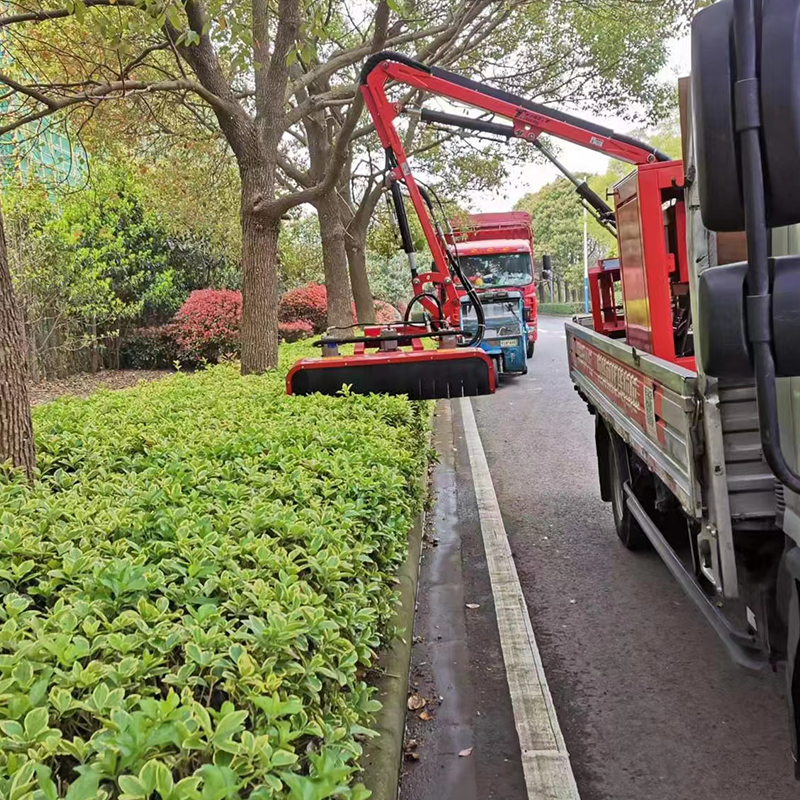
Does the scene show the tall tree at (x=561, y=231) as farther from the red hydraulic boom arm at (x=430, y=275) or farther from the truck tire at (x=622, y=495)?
the truck tire at (x=622, y=495)

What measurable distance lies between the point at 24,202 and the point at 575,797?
12.2 meters

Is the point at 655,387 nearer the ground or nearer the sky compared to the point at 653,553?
nearer the sky

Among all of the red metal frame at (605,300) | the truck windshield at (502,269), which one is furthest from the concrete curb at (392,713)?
the truck windshield at (502,269)

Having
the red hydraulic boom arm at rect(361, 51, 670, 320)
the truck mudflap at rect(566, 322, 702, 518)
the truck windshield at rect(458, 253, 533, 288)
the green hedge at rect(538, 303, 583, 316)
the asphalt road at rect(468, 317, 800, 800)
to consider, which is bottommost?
the asphalt road at rect(468, 317, 800, 800)

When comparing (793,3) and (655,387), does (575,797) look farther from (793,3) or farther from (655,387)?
(793,3)

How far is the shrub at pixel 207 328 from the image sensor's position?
17828 mm

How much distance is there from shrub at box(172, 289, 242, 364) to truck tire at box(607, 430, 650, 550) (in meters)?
13.3

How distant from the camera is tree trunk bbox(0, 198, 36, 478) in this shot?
156 inches

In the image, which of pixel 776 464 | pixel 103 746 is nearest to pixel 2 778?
pixel 103 746

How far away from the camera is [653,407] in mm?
3418

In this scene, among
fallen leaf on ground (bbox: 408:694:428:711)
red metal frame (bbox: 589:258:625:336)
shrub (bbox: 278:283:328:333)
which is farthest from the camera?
shrub (bbox: 278:283:328:333)

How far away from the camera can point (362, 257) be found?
18.7 meters

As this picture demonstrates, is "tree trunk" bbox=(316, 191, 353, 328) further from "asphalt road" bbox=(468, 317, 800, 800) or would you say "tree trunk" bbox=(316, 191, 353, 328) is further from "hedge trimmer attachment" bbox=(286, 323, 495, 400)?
"asphalt road" bbox=(468, 317, 800, 800)

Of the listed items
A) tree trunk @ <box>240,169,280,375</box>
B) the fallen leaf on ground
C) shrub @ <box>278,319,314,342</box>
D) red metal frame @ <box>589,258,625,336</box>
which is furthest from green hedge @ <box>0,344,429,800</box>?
shrub @ <box>278,319,314,342</box>
